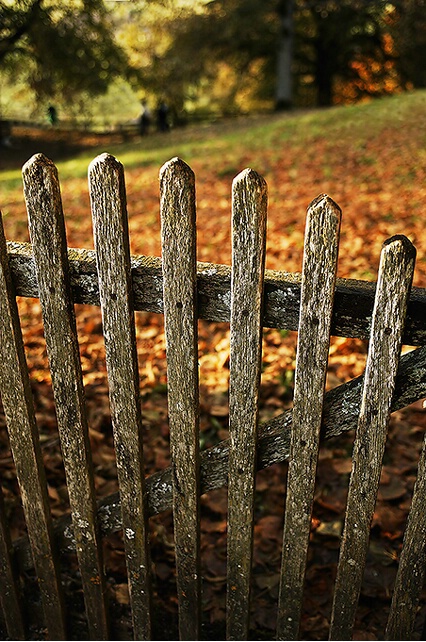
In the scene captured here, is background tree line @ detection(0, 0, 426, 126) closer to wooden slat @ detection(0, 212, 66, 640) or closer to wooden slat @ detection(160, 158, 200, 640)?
wooden slat @ detection(0, 212, 66, 640)

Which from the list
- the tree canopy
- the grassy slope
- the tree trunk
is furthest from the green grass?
the tree trunk

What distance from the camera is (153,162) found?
484 inches

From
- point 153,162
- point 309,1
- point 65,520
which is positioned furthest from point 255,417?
point 309,1

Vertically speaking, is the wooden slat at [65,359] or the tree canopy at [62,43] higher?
the tree canopy at [62,43]

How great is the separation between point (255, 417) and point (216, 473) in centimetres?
28

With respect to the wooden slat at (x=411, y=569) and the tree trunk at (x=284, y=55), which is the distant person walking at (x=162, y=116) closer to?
the tree trunk at (x=284, y=55)

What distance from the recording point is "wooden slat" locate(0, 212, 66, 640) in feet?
6.01

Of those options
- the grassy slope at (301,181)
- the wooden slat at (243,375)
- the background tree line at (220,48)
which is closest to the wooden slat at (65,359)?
the wooden slat at (243,375)

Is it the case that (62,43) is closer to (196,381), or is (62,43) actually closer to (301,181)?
(301,181)

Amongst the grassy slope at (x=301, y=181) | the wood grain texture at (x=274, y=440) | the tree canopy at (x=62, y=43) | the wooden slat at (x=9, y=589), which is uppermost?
the tree canopy at (x=62, y=43)

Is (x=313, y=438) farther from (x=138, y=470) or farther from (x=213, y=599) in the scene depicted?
(x=213, y=599)

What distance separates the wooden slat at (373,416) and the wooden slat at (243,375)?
30cm

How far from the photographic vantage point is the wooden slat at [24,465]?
1833 mm

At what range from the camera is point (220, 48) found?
2200 centimetres
